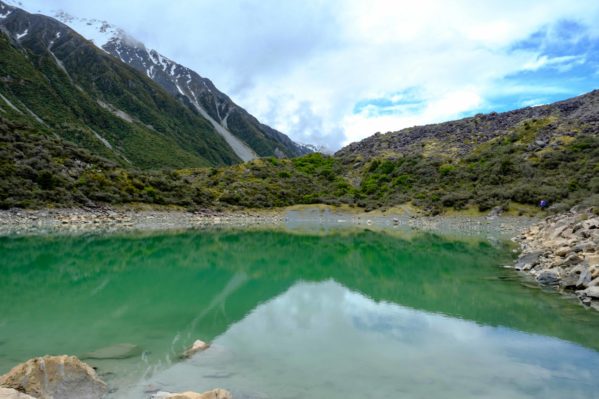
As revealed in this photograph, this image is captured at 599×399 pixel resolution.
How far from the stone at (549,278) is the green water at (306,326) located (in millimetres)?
1066

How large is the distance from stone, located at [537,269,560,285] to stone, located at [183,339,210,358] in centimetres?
1348

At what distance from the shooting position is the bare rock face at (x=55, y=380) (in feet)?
21.9

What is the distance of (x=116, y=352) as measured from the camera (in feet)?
31.3

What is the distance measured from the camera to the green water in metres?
8.27

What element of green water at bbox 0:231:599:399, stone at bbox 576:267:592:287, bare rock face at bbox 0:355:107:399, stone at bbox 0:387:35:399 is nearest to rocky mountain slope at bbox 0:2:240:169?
green water at bbox 0:231:599:399

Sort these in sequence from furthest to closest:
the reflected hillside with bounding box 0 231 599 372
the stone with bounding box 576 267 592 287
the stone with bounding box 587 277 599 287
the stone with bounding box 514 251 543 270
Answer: the stone with bounding box 514 251 543 270
the stone with bounding box 576 267 592 287
the stone with bounding box 587 277 599 287
the reflected hillside with bounding box 0 231 599 372

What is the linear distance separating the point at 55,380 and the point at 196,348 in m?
3.28

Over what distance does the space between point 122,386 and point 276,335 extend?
4341mm

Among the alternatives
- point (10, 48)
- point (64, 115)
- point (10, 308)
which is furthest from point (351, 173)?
point (10, 48)

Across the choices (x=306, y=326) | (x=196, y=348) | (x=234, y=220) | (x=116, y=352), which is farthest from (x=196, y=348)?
(x=234, y=220)

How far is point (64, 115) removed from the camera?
447 ft

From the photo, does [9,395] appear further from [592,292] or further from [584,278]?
[584,278]

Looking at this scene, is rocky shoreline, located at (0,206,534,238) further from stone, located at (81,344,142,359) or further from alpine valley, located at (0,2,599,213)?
stone, located at (81,344,142,359)

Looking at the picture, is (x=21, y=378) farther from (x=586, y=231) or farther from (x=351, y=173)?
(x=351, y=173)
